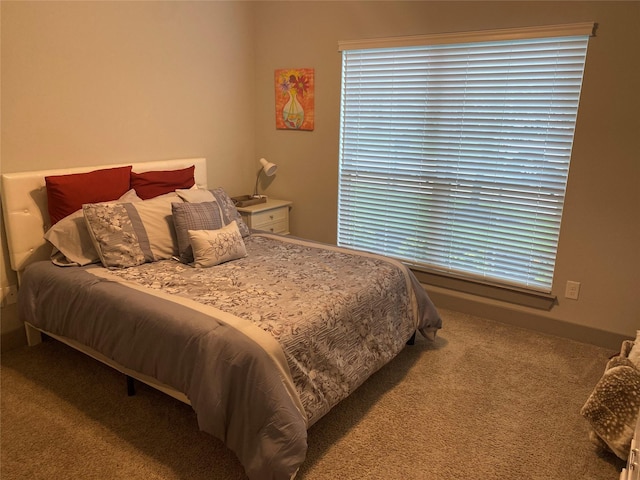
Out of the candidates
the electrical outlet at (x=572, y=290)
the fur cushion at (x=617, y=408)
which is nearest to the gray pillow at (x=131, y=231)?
the fur cushion at (x=617, y=408)

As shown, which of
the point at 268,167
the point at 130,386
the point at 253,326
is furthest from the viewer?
the point at 268,167

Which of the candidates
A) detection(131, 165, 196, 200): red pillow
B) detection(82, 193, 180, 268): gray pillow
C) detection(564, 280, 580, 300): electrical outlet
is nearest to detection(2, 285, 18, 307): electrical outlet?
Result: detection(82, 193, 180, 268): gray pillow

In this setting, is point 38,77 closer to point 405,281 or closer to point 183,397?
point 183,397

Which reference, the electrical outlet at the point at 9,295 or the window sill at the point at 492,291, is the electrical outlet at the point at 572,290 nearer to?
the window sill at the point at 492,291

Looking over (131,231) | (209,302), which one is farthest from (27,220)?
(209,302)

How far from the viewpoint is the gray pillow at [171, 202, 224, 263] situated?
280cm

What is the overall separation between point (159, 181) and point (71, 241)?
2.57 ft

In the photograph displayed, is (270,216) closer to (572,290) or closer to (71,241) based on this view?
(71,241)

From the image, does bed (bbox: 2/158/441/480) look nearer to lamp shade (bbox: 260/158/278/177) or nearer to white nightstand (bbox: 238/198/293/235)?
white nightstand (bbox: 238/198/293/235)

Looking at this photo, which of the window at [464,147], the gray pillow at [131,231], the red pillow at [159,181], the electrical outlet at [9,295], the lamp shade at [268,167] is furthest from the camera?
the lamp shade at [268,167]

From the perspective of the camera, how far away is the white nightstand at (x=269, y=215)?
3.90 metres

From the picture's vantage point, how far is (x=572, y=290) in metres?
3.12

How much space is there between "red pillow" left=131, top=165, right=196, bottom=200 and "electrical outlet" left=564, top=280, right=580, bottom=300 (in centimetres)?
276

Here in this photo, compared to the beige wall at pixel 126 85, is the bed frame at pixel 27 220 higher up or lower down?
lower down
